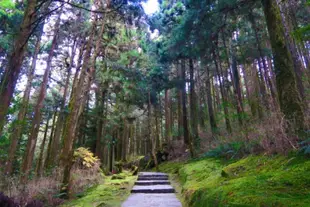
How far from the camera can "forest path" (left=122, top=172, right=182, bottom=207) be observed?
16.3ft

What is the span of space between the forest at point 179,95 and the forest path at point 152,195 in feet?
1.11

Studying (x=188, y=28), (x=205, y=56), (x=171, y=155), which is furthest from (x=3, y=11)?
(x=171, y=155)

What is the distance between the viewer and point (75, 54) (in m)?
14.3

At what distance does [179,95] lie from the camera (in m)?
18.3

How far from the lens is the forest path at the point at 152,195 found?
4979 millimetres

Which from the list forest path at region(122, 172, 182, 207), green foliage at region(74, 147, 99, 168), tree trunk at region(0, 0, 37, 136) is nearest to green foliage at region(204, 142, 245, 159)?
forest path at region(122, 172, 182, 207)

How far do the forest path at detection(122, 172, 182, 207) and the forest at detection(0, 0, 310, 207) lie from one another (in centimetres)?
34

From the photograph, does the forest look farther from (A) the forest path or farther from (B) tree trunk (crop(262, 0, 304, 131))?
(A) the forest path

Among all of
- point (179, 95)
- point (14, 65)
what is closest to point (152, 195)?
point (14, 65)

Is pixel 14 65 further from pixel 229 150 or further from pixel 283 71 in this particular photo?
pixel 229 150

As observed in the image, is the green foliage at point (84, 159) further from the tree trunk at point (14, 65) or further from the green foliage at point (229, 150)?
the tree trunk at point (14, 65)

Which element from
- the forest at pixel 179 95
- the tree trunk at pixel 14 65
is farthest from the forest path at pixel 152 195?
the tree trunk at pixel 14 65

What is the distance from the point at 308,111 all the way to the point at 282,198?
2.69 m

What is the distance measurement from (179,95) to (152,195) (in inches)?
500
